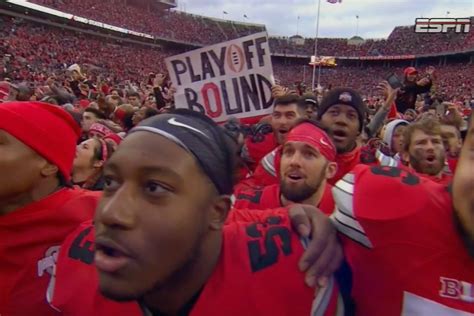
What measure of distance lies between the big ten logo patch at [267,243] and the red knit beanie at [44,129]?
106 centimetres

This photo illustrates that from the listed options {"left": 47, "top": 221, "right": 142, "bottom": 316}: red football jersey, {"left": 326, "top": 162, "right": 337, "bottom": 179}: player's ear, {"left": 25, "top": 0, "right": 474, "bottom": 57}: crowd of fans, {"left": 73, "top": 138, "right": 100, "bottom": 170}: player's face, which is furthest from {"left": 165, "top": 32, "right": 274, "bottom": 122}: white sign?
{"left": 25, "top": 0, "right": 474, "bottom": 57}: crowd of fans

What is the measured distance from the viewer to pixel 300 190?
3139mm

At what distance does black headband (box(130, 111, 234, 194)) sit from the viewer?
5.04ft

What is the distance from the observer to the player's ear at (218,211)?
1.58 metres

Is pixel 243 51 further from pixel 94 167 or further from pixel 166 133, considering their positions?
pixel 166 133

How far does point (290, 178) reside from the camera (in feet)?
10.3

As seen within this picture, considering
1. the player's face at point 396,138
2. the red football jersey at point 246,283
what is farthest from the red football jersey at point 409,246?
the player's face at point 396,138

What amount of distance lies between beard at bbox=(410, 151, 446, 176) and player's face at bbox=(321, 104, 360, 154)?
497mm

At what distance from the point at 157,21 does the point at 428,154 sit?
180 feet

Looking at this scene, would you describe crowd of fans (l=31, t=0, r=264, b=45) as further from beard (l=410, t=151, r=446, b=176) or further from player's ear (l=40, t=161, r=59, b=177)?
player's ear (l=40, t=161, r=59, b=177)

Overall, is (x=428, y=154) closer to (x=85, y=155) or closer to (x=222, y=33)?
(x=85, y=155)

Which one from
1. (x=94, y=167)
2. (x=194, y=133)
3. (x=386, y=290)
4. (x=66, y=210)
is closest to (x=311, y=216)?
(x=386, y=290)

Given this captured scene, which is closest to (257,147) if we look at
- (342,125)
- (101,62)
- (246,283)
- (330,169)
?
(342,125)

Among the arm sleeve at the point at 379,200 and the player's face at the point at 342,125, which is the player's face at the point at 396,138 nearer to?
the player's face at the point at 342,125
